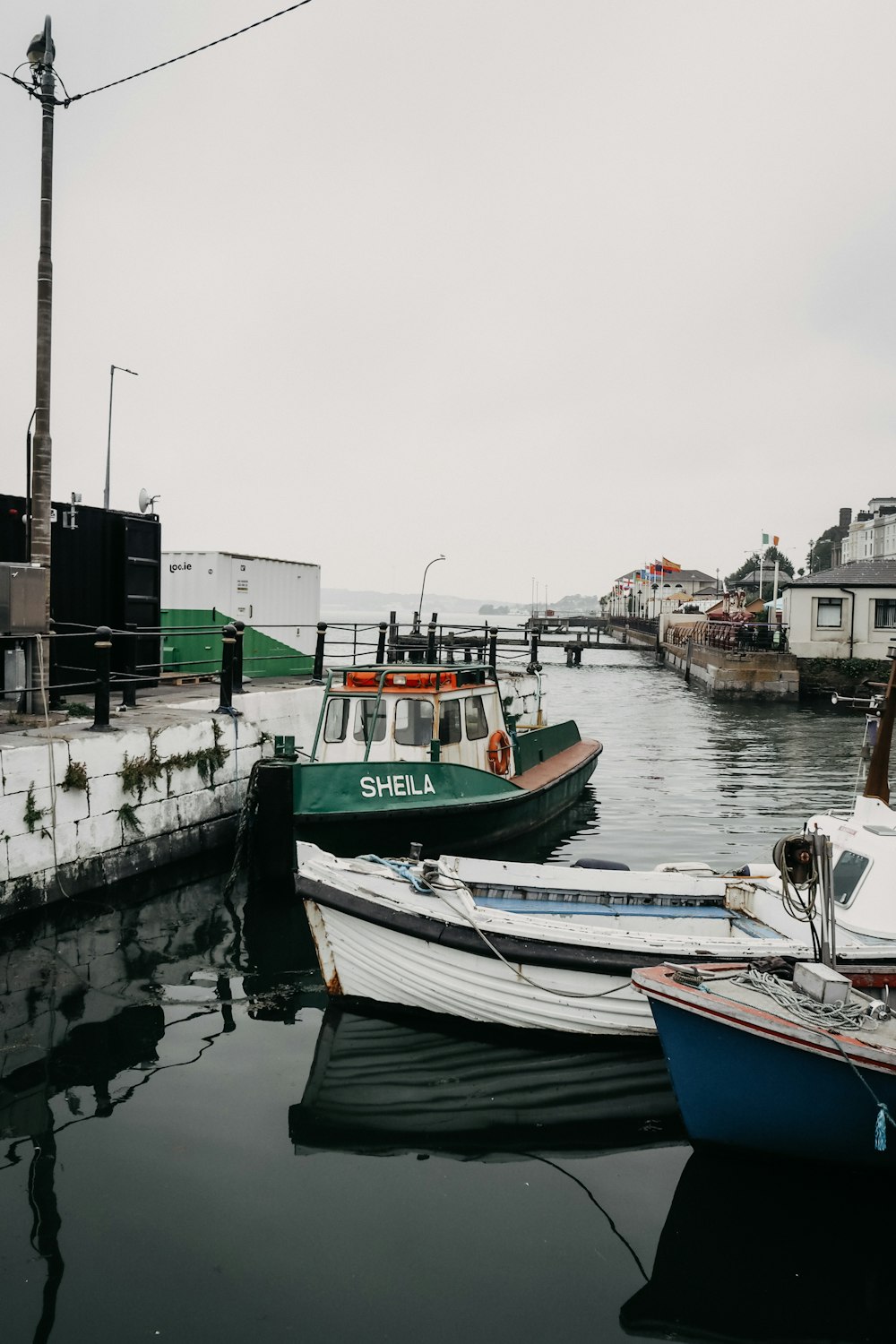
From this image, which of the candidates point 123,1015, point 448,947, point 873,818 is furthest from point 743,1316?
point 123,1015

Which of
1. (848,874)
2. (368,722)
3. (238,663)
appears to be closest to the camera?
(848,874)

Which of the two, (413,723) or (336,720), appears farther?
(336,720)

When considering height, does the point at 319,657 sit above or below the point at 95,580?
below

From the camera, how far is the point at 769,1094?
227 inches

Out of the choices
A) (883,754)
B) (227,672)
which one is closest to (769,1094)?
(883,754)

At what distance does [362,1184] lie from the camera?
5.69m

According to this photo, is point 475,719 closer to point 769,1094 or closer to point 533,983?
point 533,983

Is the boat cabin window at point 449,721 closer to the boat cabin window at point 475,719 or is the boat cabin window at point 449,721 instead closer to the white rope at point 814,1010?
the boat cabin window at point 475,719

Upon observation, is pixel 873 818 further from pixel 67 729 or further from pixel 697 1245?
pixel 67 729

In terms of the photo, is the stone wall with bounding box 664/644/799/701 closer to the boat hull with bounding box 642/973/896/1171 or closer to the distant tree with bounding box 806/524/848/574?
the boat hull with bounding box 642/973/896/1171

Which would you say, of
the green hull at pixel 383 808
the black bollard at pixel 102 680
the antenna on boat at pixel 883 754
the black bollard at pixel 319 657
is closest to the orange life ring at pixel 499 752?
the green hull at pixel 383 808

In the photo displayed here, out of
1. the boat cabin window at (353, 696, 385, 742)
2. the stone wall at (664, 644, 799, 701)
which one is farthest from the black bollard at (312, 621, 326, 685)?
the stone wall at (664, 644, 799, 701)

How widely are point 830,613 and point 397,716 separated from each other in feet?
117

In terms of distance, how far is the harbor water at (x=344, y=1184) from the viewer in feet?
15.2
